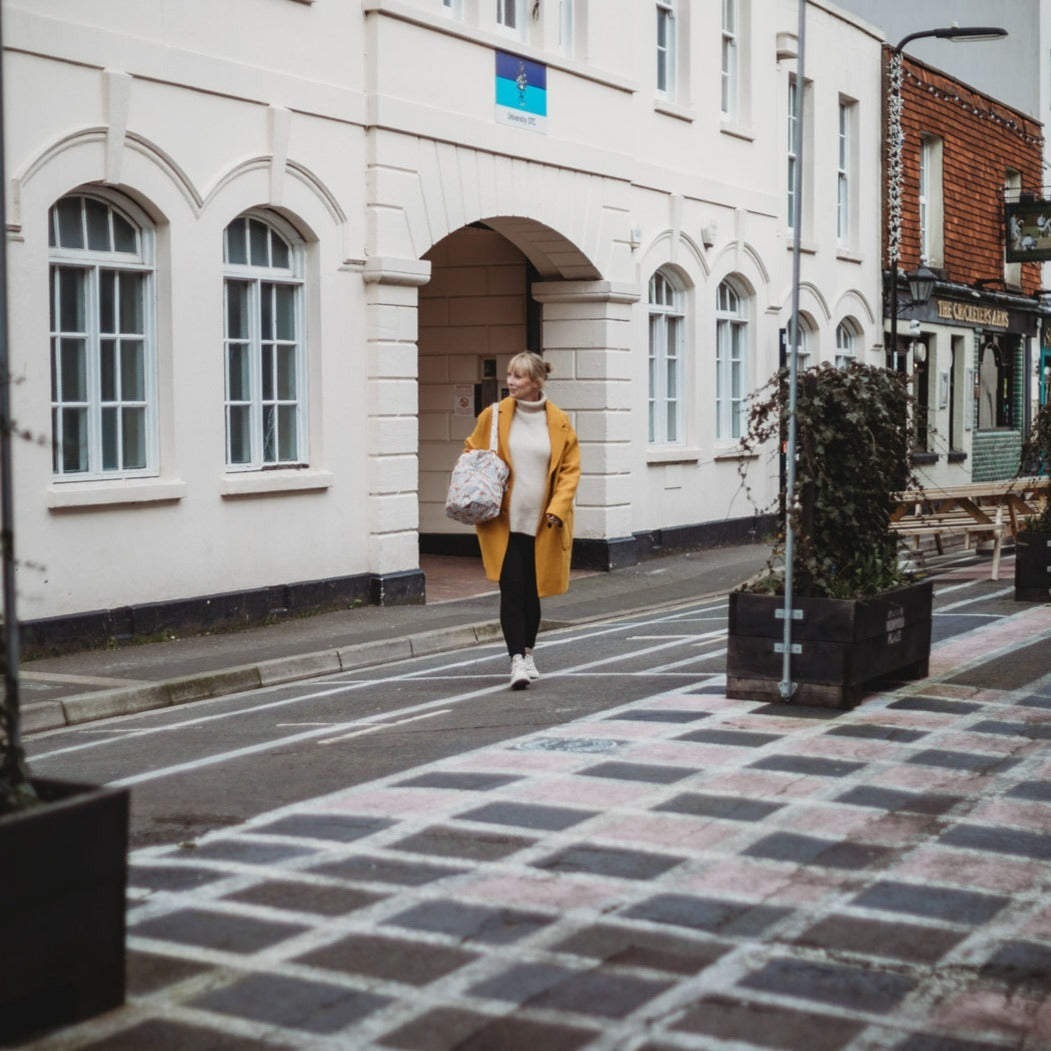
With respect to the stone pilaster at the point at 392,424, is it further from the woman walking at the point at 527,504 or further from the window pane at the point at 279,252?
the woman walking at the point at 527,504

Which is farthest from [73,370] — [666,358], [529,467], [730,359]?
[730,359]

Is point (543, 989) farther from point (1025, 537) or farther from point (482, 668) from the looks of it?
point (1025, 537)

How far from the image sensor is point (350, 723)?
9703 mm

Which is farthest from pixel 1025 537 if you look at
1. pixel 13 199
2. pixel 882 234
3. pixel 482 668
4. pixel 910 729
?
pixel 882 234

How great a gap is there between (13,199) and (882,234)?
1916cm

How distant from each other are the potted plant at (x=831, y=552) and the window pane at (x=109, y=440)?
5.27 metres

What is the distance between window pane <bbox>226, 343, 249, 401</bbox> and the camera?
1442 centimetres

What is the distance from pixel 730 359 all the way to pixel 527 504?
13147 mm

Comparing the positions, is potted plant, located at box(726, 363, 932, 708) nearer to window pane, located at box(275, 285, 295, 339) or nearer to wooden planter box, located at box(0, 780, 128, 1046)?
wooden planter box, located at box(0, 780, 128, 1046)

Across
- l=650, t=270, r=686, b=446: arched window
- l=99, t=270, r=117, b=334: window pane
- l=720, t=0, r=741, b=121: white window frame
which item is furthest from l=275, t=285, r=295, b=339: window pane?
l=720, t=0, r=741, b=121: white window frame

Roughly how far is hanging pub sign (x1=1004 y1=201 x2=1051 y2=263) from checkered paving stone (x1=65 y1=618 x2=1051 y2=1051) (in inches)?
1021

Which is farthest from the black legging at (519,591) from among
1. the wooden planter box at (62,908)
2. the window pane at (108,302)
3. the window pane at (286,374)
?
the wooden planter box at (62,908)

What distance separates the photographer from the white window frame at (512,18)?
1783 cm

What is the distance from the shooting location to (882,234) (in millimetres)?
28656
